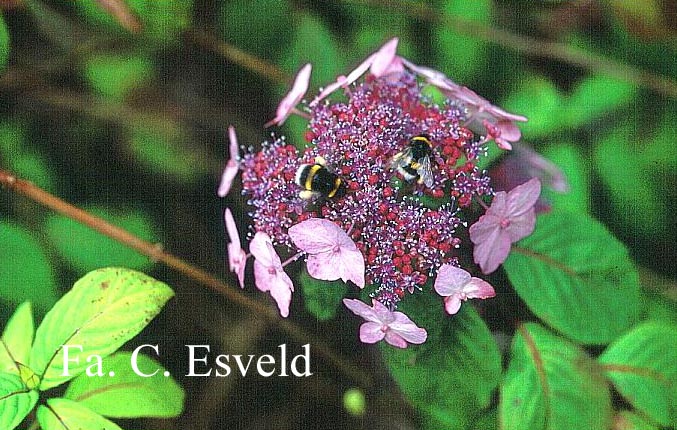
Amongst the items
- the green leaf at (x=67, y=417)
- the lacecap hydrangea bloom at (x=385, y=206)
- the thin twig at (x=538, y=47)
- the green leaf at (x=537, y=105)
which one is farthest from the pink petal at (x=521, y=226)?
the green leaf at (x=67, y=417)

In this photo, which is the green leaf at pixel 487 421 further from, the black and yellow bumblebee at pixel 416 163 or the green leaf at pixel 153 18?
the green leaf at pixel 153 18

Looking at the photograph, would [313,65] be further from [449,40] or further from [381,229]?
[381,229]

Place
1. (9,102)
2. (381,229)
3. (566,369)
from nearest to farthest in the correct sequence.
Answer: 1. (381,229)
2. (566,369)
3. (9,102)

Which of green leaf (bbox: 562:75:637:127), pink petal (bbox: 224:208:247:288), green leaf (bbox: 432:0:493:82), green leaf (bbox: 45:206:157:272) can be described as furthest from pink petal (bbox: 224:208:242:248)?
green leaf (bbox: 562:75:637:127)

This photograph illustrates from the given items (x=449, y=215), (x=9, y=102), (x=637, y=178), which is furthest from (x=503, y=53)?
(x=9, y=102)

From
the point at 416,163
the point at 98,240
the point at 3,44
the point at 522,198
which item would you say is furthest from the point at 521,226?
the point at 3,44

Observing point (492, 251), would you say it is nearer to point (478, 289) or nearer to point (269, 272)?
point (478, 289)

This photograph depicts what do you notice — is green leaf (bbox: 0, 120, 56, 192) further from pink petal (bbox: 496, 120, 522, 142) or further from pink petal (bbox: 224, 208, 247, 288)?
pink petal (bbox: 496, 120, 522, 142)

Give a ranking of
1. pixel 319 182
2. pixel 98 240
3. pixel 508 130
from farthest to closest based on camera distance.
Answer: pixel 98 240 → pixel 508 130 → pixel 319 182
